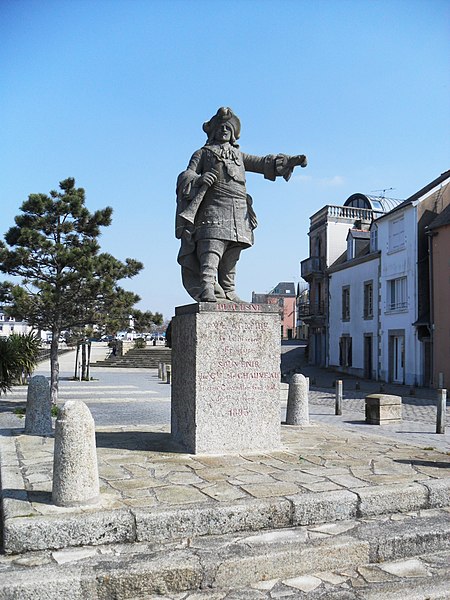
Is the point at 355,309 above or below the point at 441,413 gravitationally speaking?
above

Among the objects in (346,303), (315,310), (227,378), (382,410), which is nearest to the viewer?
(227,378)

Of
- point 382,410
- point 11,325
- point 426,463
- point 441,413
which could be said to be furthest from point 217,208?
point 11,325

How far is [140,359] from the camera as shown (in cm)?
4444

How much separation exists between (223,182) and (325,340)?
32487mm

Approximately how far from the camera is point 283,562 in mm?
4258

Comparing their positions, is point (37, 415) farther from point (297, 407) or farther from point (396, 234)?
point (396, 234)

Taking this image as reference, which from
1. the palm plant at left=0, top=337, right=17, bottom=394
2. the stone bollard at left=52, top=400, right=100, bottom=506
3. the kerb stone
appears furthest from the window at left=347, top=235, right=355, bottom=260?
the stone bollard at left=52, top=400, right=100, bottom=506

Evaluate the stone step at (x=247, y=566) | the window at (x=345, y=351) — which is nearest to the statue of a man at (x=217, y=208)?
the stone step at (x=247, y=566)

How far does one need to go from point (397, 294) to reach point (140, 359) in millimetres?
22454

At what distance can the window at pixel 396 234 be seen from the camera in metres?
28.2

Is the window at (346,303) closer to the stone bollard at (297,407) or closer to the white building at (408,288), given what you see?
the white building at (408,288)

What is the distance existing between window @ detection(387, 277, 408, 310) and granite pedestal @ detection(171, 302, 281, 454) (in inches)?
865

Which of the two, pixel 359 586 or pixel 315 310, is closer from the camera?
pixel 359 586

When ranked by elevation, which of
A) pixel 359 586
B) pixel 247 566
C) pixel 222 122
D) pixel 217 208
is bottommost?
pixel 359 586
